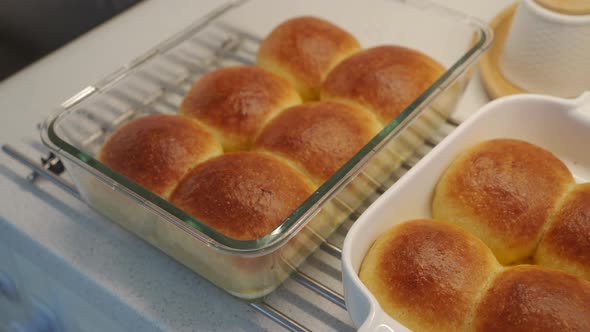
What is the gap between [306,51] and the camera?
0.92 m

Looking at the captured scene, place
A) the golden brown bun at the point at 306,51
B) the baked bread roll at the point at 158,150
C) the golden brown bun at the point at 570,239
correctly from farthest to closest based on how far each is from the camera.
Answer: the golden brown bun at the point at 306,51
the baked bread roll at the point at 158,150
the golden brown bun at the point at 570,239

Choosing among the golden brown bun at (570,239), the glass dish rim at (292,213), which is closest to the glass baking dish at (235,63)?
the glass dish rim at (292,213)

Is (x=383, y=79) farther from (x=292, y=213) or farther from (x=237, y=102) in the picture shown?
(x=292, y=213)

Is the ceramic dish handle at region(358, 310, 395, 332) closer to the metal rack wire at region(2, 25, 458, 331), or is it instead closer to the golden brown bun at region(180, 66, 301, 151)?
the metal rack wire at region(2, 25, 458, 331)

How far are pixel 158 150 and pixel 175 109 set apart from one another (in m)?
0.22

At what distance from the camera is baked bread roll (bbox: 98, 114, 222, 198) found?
0.75 m

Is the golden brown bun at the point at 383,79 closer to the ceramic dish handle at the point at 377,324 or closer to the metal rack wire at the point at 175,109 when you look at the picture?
the metal rack wire at the point at 175,109

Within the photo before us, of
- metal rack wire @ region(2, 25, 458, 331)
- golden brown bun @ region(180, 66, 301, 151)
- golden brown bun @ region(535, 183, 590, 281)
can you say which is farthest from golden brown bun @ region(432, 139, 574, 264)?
golden brown bun @ region(180, 66, 301, 151)

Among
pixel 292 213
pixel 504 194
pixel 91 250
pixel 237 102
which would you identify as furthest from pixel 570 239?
pixel 91 250

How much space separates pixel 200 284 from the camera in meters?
0.73

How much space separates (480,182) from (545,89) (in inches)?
Answer: 12.2

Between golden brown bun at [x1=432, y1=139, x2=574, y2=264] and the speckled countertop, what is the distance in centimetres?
19

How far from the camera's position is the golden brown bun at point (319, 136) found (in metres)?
0.75

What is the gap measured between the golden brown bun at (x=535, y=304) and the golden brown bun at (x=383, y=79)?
1.03 feet
